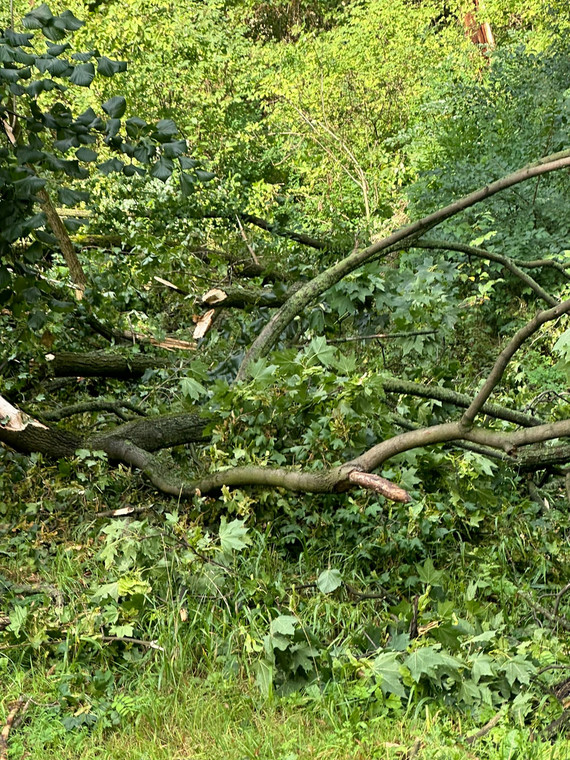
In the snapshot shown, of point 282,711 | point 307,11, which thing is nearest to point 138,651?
point 282,711

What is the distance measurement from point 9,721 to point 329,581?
1.06 meters

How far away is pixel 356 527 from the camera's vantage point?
344cm

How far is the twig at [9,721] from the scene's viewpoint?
88.4 inches

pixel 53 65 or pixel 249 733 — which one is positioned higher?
pixel 53 65

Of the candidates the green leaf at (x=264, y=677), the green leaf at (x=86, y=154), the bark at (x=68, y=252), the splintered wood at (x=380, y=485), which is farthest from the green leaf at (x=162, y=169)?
the bark at (x=68, y=252)

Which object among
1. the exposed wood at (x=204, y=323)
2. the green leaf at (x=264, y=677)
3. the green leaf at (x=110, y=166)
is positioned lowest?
the green leaf at (x=264, y=677)

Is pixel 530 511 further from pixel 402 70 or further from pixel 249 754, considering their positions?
pixel 402 70

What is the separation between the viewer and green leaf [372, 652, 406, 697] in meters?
2.35

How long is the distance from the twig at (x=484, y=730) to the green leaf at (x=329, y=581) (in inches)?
24.6

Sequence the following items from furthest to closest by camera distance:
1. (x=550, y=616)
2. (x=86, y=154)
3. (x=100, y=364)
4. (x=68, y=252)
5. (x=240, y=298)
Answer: (x=68, y=252) → (x=100, y=364) → (x=240, y=298) → (x=550, y=616) → (x=86, y=154)

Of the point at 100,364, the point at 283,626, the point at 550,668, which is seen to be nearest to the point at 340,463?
the point at 283,626

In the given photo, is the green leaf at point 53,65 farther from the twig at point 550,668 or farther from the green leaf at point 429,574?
the twig at point 550,668

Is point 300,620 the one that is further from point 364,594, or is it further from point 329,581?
point 364,594

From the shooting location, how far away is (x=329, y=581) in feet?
8.80
